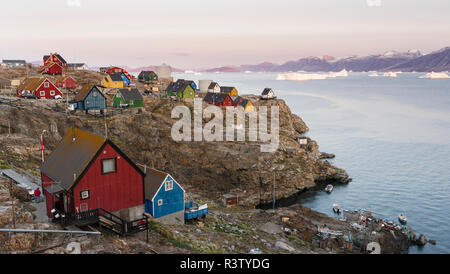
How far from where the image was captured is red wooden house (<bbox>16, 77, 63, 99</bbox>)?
7681 cm

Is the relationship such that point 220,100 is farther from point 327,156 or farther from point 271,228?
point 271,228

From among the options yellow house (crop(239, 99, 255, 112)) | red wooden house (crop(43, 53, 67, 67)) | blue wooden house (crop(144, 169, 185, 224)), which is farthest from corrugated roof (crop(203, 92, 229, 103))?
blue wooden house (crop(144, 169, 185, 224))

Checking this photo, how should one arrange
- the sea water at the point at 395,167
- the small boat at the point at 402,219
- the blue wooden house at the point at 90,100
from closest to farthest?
the small boat at the point at 402,219, the sea water at the point at 395,167, the blue wooden house at the point at 90,100

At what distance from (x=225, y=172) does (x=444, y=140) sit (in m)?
86.0

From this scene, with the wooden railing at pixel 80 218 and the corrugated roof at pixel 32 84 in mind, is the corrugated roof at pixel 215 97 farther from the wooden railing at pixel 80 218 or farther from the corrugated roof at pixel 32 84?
the wooden railing at pixel 80 218

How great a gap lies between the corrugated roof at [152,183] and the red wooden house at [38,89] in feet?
182

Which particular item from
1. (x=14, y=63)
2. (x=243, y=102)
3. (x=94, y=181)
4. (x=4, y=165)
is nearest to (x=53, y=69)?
(x=14, y=63)

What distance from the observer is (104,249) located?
20.6 meters

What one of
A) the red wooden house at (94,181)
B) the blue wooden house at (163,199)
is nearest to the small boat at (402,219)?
the blue wooden house at (163,199)

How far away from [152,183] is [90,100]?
45452 mm

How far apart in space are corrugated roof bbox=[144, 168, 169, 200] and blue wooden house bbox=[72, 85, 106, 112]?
1674 inches

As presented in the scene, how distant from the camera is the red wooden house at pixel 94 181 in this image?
25219 millimetres
